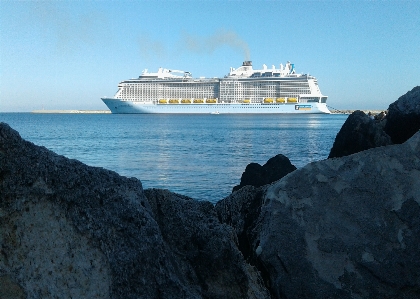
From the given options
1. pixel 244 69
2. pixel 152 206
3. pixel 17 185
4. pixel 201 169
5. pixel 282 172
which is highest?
pixel 244 69

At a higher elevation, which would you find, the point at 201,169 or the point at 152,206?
the point at 152,206

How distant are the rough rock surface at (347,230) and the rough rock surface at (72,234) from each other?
2.40 ft

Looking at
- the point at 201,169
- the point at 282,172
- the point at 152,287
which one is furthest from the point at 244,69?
the point at 152,287

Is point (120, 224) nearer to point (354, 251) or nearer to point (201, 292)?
point (201, 292)

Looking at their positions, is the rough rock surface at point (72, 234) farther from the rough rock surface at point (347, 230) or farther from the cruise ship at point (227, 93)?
the cruise ship at point (227, 93)

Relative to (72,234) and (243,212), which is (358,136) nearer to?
(243,212)

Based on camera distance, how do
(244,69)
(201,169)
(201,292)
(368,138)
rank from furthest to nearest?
1. (244,69)
2. (201,169)
3. (368,138)
4. (201,292)

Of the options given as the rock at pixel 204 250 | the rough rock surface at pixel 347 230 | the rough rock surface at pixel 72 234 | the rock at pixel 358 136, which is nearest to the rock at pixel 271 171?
the rock at pixel 358 136

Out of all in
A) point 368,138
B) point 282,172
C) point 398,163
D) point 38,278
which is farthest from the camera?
point 282,172

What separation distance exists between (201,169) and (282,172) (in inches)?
326

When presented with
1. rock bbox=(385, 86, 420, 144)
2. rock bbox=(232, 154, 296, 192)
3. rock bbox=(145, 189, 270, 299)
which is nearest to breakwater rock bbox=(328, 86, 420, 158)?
rock bbox=(385, 86, 420, 144)

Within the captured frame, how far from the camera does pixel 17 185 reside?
178 centimetres

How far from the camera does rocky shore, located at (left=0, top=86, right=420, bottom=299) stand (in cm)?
175

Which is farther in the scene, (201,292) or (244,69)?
(244,69)
